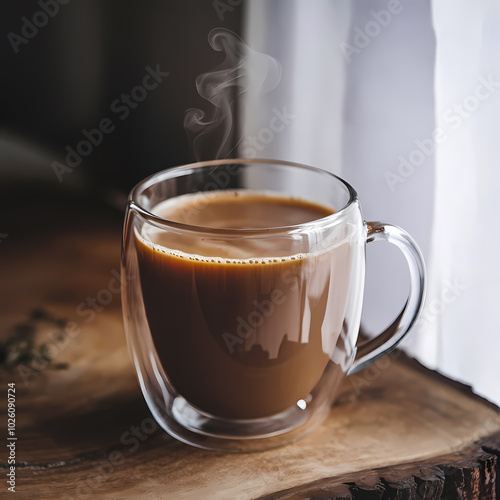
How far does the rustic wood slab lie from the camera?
2.88 feet

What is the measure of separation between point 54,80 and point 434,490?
1471 mm

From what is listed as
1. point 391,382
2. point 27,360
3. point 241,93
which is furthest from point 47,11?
point 391,382

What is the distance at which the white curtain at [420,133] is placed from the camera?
121 cm

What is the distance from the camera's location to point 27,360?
113 cm

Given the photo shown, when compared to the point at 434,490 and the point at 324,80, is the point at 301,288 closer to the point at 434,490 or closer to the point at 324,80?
the point at 434,490

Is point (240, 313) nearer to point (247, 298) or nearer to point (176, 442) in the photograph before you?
point (247, 298)

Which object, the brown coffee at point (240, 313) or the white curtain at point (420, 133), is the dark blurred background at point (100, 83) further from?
the brown coffee at point (240, 313)

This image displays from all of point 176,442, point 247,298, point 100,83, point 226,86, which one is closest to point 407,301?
point 247,298

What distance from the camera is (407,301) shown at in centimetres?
102

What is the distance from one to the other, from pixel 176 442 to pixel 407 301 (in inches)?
15.8

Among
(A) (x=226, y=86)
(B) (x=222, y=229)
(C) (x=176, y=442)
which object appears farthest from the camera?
(A) (x=226, y=86)

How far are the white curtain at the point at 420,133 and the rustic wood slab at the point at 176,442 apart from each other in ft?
0.55

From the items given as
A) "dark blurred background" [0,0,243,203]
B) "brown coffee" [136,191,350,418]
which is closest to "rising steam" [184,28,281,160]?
"dark blurred background" [0,0,243,203]

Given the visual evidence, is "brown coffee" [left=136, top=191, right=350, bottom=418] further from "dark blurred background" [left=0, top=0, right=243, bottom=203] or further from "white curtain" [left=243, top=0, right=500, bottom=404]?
"dark blurred background" [left=0, top=0, right=243, bottom=203]
